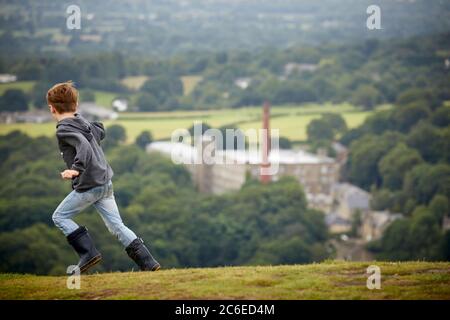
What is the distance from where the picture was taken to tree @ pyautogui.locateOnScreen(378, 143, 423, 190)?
113m

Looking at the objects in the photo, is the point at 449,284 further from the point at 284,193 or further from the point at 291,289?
the point at 284,193

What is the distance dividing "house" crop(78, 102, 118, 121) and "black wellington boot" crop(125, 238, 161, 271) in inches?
4573

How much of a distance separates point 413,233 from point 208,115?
5424 cm

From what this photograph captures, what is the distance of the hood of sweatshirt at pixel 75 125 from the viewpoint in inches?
524

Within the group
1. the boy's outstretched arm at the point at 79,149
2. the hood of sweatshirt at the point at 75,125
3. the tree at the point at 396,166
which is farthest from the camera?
the tree at the point at 396,166

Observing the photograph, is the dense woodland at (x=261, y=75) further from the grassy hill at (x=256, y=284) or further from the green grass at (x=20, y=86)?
the grassy hill at (x=256, y=284)

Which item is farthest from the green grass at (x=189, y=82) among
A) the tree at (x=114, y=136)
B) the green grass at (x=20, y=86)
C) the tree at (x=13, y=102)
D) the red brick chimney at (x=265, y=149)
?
the red brick chimney at (x=265, y=149)

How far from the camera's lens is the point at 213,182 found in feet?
387

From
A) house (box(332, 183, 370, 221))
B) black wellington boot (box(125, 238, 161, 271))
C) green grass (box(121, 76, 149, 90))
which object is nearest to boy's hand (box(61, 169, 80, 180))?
black wellington boot (box(125, 238, 161, 271))

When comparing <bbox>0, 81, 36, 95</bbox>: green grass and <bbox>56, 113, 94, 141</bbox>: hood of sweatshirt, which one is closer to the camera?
<bbox>56, 113, 94, 141</bbox>: hood of sweatshirt

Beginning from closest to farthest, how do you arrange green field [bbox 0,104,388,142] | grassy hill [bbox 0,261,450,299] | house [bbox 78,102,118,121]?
grassy hill [bbox 0,261,450,299] < green field [bbox 0,104,388,142] < house [bbox 78,102,118,121]

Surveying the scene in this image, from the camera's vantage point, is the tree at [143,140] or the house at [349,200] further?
the tree at [143,140]

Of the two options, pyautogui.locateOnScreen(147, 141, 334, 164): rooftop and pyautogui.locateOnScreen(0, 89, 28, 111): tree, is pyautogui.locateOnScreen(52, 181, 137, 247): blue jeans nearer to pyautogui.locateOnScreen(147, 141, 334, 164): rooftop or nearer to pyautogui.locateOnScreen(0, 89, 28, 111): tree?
pyautogui.locateOnScreen(147, 141, 334, 164): rooftop

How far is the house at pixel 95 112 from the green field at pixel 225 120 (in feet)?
3.49
